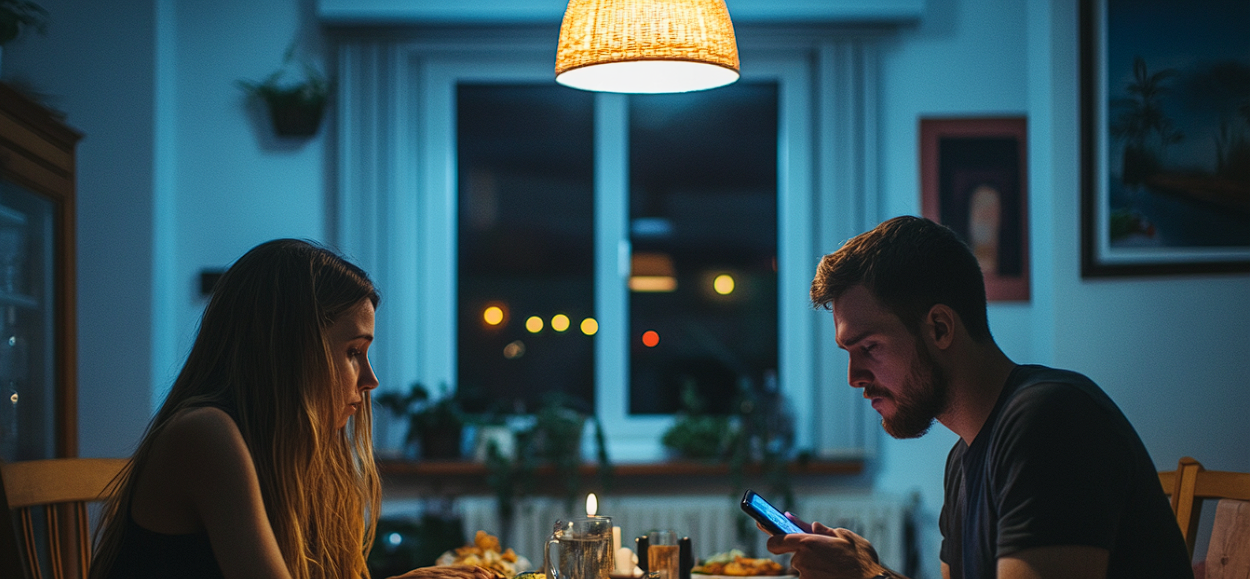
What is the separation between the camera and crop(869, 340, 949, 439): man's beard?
4.53 ft

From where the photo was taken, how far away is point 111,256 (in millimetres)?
3275

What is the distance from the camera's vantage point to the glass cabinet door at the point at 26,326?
2.31m

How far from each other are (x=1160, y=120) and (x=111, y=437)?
3.46 m

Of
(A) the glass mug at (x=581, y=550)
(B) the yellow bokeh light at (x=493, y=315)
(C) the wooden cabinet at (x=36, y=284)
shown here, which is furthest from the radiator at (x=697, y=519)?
(A) the glass mug at (x=581, y=550)

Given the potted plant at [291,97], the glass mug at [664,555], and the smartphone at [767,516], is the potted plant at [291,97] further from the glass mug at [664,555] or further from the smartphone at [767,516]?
the smartphone at [767,516]

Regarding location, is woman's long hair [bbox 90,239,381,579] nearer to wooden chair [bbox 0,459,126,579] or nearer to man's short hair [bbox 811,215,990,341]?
wooden chair [bbox 0,459,126,579]

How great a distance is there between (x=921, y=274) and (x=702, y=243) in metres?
2.39

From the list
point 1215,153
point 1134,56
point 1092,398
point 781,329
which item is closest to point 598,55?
point 1092,398

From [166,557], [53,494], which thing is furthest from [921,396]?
[53,494]

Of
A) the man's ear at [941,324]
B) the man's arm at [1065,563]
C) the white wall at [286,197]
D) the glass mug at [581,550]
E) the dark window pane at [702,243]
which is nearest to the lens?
the man's arm at [1065,563]

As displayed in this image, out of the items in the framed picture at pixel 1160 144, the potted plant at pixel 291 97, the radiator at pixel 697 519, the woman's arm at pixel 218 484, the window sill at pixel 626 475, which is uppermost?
the potted plant at pixel 291 97

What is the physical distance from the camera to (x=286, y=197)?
349cm

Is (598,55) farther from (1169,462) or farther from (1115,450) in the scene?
(1169,462)

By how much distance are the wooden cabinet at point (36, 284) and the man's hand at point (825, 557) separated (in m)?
1.94
